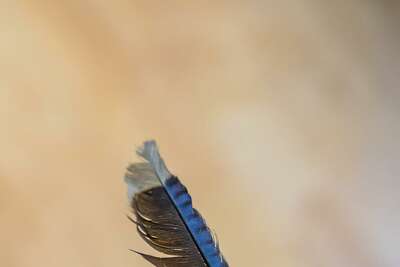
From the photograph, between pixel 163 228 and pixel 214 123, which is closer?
pixel 163 228

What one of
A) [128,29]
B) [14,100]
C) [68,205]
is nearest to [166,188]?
[68,205]

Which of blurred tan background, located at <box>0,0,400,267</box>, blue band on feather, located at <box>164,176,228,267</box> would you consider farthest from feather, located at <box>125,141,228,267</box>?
blurred tan background, located at <box>0,0,400,267</box>

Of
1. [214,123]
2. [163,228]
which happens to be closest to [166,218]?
[163,228]

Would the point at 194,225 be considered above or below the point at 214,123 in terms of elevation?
below

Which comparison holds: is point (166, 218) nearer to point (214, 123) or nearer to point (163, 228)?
point (163, 228)

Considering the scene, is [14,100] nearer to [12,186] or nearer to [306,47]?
[12,186]
